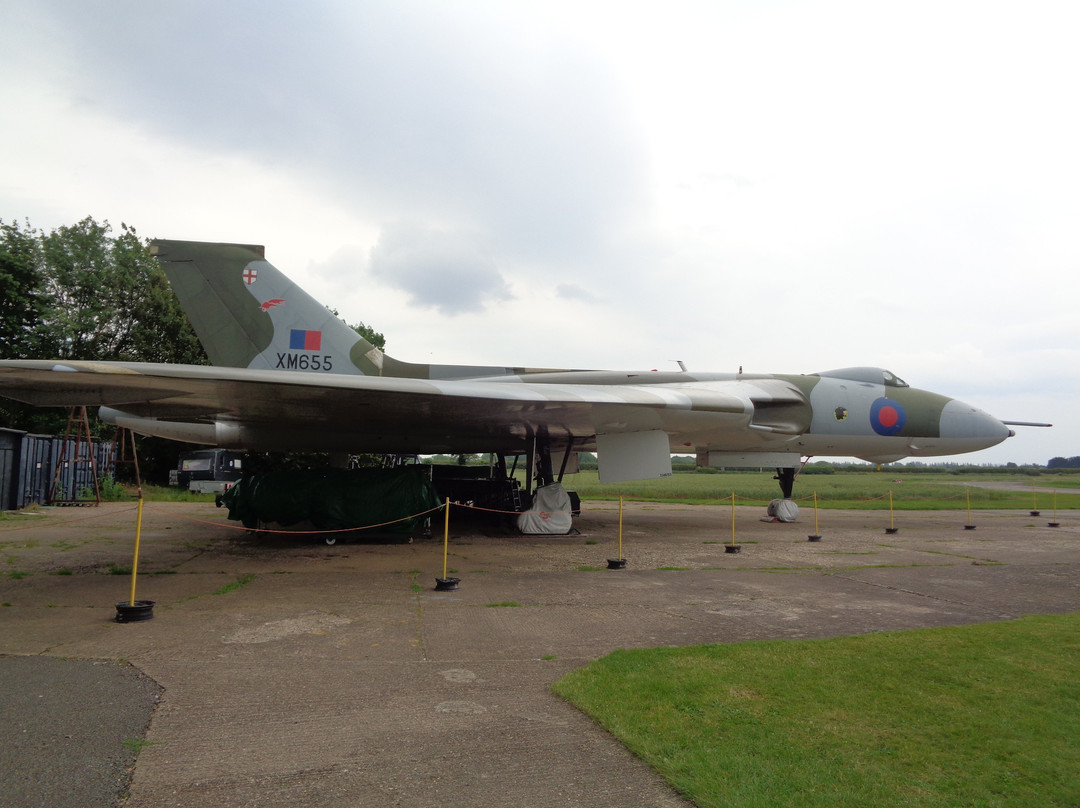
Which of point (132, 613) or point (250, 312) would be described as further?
point (250, 312)

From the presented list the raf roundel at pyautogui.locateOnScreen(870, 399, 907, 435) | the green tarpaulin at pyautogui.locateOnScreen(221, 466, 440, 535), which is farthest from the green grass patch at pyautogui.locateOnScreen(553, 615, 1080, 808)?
the raf roundel at pyautogui.locateOnScreen(870, 399, 907, 435)

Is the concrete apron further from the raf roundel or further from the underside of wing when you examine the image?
the raf roundel

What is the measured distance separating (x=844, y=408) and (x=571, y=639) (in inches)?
→ 442

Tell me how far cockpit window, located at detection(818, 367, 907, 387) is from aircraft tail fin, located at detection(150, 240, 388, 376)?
1024cm

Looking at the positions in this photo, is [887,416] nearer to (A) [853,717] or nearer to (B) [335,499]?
(B) [335,499]

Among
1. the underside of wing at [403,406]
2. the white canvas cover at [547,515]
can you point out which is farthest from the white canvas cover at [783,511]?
the white canvas cover at [547,515]

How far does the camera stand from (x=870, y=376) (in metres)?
14.3

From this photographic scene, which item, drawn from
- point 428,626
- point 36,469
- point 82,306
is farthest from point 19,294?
point 428,626

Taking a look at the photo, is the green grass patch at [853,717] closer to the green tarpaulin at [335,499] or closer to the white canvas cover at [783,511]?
the green tarpaulin at [335,499]

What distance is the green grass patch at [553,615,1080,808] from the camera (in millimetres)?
2541

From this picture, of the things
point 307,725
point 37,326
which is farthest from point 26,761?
point 37,326

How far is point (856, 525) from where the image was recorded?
572 inches

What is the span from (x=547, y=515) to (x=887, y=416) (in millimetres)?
8075

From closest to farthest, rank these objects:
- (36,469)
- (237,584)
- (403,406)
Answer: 1. (237,584)
2. (403,406)
3. (36,469)
